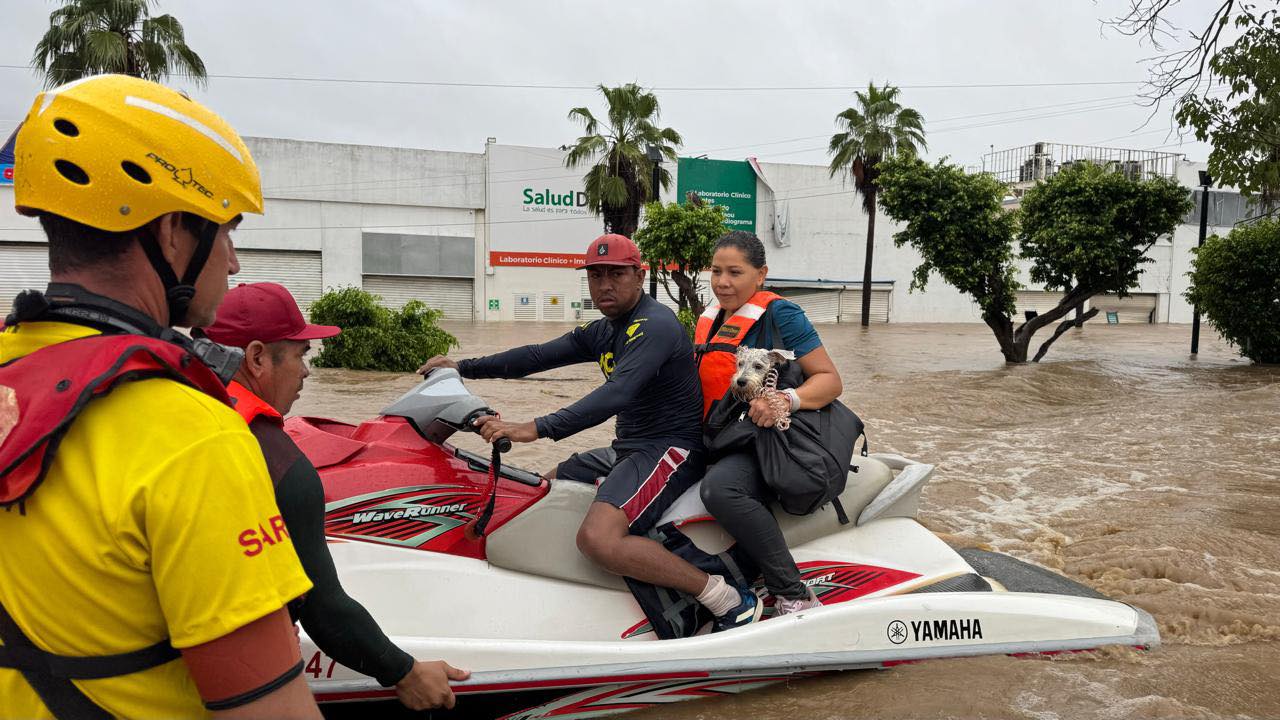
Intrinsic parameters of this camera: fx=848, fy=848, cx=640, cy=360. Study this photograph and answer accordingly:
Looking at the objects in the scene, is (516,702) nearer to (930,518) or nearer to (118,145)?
(118,145)

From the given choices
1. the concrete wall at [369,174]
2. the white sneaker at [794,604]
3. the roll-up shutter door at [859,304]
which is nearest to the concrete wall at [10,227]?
the concrete wall at [369,174]

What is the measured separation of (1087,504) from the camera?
705 cm

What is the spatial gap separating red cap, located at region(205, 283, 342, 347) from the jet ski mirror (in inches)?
26.8

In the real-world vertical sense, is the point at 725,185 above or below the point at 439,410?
above

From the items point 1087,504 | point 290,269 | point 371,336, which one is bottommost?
point 1087,504

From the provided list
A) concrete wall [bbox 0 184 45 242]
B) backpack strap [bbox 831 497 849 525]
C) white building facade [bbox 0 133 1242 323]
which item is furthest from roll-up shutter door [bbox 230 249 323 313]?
backpack strap [bbox 831 497 849 525]

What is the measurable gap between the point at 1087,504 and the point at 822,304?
117ft

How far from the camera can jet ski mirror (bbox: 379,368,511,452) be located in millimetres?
3043

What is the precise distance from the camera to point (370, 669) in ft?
5.18

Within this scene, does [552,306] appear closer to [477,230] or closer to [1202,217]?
[477,230]

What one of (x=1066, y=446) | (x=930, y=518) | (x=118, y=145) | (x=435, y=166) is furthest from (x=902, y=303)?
(x=118, y=145)

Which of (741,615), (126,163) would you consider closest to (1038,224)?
(741,615)

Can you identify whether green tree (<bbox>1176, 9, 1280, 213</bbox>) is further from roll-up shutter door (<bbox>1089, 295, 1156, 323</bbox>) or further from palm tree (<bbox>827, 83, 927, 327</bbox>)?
roll-up shutter door (<bbox>1089, 295, 1156, 323</bbox>)

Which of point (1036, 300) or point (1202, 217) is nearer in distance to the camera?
point (1202, 217)
